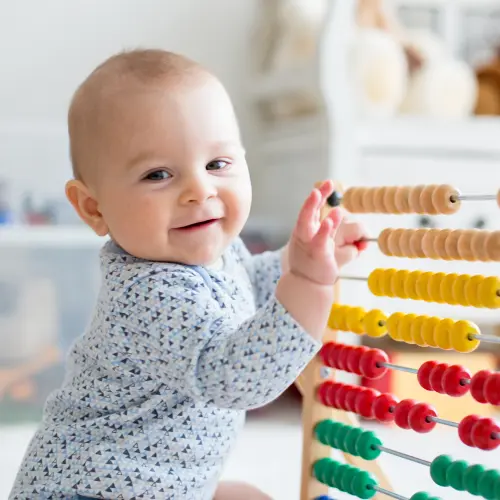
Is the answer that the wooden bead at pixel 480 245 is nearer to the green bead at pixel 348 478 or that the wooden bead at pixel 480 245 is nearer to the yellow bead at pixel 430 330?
the yellow bead at pixel 430 330

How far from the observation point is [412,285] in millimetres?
1007

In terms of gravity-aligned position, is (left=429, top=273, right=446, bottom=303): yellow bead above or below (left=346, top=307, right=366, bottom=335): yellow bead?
above

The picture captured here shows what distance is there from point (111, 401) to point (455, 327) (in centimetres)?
36

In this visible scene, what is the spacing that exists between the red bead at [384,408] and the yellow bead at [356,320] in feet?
0.29

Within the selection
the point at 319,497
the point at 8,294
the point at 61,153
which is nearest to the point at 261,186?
the point at 61,153

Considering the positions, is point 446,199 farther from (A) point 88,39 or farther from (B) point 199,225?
(A) point 88,39

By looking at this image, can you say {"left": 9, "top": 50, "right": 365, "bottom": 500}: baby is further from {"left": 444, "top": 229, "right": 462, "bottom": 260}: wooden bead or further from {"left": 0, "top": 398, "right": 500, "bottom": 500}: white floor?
{"left": 0, "top": 398, "right": 500, "bottom": 500}: white floor

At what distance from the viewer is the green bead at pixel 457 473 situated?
89 centimetres

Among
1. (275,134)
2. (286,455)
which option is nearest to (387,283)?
(286,455)

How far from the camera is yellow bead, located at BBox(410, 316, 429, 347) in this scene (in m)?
1.00

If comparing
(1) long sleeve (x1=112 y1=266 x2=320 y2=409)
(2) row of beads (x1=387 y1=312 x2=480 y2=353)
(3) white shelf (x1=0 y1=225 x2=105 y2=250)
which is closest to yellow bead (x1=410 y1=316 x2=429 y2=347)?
(2) row of beads (x1=387 y1=312 x2=480 y2=353)

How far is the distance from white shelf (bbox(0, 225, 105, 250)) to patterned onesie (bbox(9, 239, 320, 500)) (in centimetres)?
88

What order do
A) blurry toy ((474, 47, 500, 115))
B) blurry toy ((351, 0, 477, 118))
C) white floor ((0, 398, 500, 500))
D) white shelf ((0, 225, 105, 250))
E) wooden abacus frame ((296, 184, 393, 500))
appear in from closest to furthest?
wooden abacus frame ((296, 184, 393, 500)) → white floor ((0, 398, 500, 500)) → white shelf ((0, 225, 105, 250)) → blurry toy ((351, 0, 477, 118)) → blurry toy ((474, 47, 500, 115))

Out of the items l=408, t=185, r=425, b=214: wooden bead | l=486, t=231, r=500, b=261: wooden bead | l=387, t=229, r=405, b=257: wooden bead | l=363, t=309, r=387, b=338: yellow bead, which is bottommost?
l=363, t=309, r=387, b=338: yellow bead
